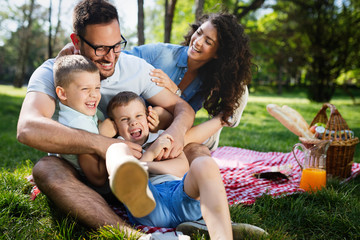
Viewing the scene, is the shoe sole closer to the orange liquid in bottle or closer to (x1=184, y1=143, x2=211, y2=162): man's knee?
(x1=184, y1=143, x2=211, y2=162): man's knee

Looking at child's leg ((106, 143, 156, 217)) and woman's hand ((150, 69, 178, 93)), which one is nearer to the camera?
child's leg ((106, 143, 156, 217))

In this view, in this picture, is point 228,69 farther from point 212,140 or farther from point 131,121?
point 131,121

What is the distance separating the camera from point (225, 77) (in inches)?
136

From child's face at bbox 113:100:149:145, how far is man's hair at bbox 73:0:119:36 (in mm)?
659

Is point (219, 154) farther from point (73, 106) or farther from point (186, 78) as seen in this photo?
point (73, 106)

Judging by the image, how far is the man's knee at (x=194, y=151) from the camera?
2921 millimetres

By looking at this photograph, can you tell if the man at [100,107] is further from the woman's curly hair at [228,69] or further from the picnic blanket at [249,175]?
the woman's curly hair at [228,69]

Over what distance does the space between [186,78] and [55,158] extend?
1872 mm

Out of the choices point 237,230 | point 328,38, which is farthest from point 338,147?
point 328,38

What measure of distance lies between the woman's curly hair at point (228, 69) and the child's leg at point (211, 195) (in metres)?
1.58

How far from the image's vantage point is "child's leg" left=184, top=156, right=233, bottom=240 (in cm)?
164

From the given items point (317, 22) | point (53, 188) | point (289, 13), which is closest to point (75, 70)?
point (53, 188)

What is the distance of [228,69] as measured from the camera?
344 cm

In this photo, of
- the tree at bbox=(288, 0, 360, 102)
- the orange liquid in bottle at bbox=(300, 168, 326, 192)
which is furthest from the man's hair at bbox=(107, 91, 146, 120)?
the tree at bbox=(288, 0, 360, 102)
